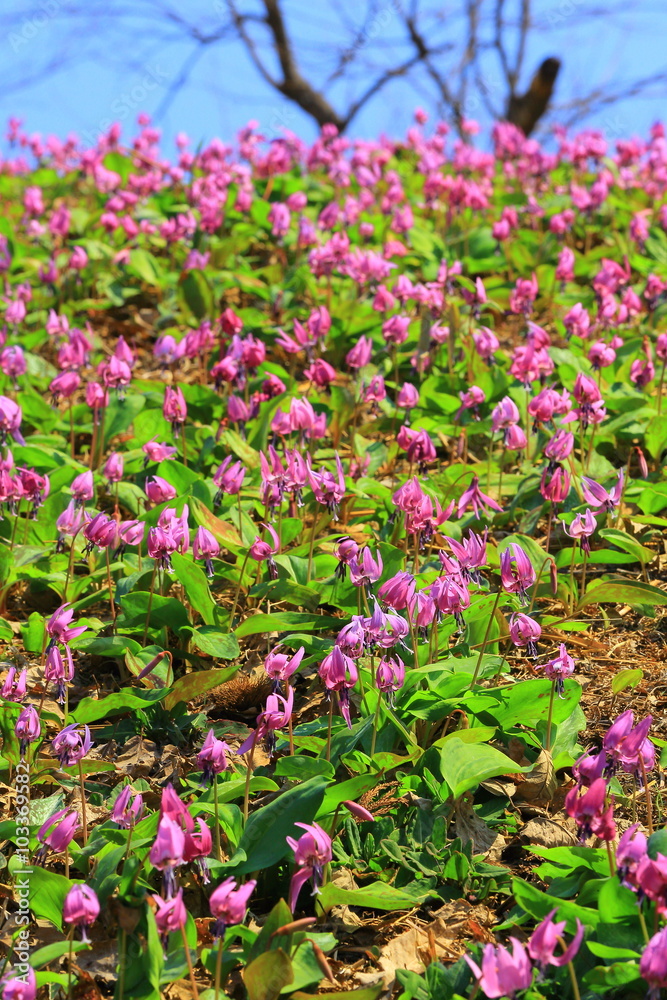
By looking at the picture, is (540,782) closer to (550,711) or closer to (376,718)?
(550,711)

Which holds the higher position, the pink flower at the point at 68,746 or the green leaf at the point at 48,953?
the pink flower at the point at 68,746

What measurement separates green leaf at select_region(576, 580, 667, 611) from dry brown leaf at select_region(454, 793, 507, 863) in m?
0.74

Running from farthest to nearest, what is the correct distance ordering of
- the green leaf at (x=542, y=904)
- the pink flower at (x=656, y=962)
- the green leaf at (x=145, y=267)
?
1. the green leaf at (x=145, y=267)
2. the green leaf at (x=542, y=904)
3. the pink flower at (x=656, y=962)

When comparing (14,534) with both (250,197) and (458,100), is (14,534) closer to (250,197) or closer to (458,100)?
(250,197)

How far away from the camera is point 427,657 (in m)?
2.66

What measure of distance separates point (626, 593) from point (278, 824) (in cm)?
119

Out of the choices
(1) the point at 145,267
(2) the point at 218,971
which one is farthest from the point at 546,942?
(1) the point at 145,267

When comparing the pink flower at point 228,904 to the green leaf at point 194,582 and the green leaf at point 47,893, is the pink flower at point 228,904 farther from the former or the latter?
the green leaf at point 194,582

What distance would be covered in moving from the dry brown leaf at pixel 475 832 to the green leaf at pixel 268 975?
0.57 m

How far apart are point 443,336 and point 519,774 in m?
2.32

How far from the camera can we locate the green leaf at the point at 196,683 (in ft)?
8.09

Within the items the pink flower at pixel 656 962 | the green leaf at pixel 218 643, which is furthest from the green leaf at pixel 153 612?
the pink flower at pixel 656 962

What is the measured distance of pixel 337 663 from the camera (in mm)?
2002

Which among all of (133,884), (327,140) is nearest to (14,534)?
(133,884)
